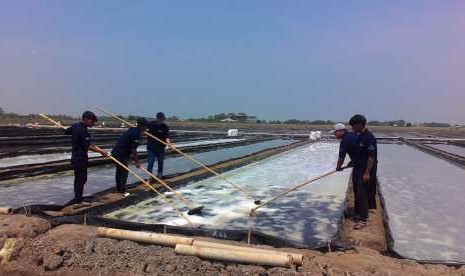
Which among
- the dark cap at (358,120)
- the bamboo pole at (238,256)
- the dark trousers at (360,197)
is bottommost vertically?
the bamboo pole at (238,256)

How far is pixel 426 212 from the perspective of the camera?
6500mm

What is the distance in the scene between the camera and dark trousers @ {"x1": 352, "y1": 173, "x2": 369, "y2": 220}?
586 centimetres

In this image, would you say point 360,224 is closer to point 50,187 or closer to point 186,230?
point 186,230

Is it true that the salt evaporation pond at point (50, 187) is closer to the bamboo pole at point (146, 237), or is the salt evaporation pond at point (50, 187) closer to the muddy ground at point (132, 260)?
the muddy ground at point (132, 260)

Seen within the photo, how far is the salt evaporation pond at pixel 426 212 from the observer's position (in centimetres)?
474

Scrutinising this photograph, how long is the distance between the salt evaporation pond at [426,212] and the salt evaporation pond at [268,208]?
0.76m

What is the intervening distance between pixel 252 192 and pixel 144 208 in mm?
2173

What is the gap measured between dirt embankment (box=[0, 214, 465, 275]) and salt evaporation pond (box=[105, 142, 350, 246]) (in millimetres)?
726

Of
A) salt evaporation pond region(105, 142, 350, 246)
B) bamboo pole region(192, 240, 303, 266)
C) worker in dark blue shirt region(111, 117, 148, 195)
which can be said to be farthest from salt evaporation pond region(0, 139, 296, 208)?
bamboo pole region(192, 240, 303, 266)

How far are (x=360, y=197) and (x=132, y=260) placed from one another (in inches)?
119

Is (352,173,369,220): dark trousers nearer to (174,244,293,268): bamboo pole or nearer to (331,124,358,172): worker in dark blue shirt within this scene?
(331,124,358,172): worker in dark blue shirt

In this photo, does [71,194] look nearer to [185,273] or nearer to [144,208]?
[144,208]

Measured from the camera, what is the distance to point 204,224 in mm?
5695

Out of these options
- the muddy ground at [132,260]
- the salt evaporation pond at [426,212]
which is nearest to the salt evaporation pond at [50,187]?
the muddy ground at [132,260]
